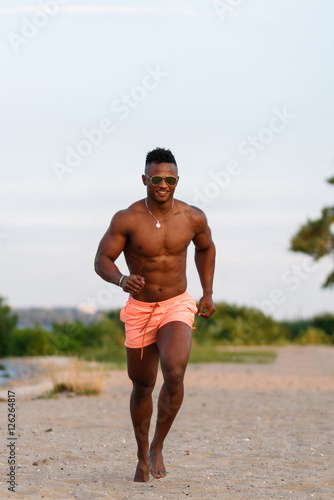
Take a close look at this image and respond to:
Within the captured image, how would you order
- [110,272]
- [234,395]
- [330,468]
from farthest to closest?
[234,395]
[330,468]
[110,272]

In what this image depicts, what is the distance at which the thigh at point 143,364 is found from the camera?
5.51 meters

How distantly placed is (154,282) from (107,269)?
0.37 metres

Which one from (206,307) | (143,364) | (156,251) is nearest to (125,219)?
(156,251)

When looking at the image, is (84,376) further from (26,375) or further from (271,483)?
(271,483)

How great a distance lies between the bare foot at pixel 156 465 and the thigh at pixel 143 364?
0.53m

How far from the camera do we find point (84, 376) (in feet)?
44.3

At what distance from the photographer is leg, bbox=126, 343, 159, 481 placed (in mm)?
5477

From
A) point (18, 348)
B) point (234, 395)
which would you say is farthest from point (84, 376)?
point (18, 348)

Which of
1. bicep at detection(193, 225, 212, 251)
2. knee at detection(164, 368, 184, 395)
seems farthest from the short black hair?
knee at detection(164, 368, 184, 395)

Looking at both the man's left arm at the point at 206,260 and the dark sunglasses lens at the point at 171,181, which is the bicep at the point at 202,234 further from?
the dark sunglasses lens at the point at 171,181

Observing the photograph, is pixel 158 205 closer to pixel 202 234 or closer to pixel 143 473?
pixel 202 234

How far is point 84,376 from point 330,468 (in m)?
7.91

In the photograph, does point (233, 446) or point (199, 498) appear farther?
point (233, 446)

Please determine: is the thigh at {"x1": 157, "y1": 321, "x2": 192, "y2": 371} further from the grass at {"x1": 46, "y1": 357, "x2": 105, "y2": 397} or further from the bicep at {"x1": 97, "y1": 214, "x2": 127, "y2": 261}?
the grass at {"x1": 46, "y1": 357, "x2": 105, "y2": 397}
